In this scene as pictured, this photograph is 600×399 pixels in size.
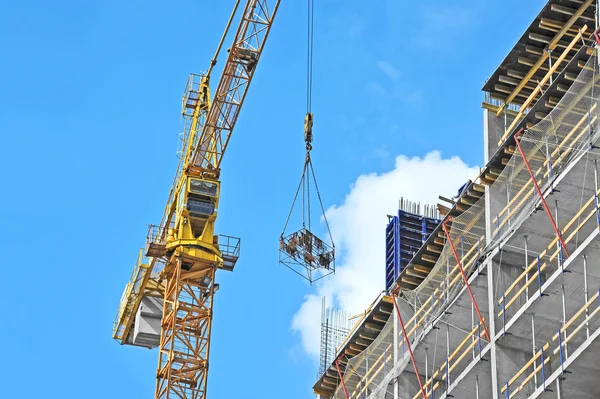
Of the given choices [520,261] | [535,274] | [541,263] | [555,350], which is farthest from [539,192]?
[555,350]

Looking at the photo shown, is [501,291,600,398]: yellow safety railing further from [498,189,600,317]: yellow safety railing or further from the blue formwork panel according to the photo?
the blue formwork panel

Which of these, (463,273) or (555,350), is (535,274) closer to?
(463,273)

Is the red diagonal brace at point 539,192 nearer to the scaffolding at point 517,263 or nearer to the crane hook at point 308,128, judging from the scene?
the scaffolding at point 517,263

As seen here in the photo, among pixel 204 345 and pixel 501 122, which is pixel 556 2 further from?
pixel 204 345

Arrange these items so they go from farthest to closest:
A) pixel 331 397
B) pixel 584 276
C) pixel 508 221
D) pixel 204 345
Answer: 1. pixel 204 345
2. pixel 331 397
3. pixel 508 221
4. pixel 584 276

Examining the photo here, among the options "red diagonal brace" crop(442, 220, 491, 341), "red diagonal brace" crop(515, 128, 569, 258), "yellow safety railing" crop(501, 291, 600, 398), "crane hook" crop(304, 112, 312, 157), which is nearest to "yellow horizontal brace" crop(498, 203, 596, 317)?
"red diagonal brace" crop(515, 128, 569, 258)

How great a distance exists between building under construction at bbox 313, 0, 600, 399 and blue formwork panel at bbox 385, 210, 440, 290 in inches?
1505

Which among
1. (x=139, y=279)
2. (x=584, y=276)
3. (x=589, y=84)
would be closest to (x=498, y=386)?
(x=584, y=276)

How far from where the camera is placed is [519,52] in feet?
163

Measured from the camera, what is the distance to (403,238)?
93.3 metres

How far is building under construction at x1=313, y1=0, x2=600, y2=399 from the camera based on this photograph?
4197 cm

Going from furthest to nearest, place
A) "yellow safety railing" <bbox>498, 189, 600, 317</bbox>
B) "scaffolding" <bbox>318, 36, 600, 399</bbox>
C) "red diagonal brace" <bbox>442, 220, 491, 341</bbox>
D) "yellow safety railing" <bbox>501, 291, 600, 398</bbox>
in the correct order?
"red diagonal brace" <bbox>442, 220, 491, 341</bbox> → "scaffolding" <bbox>318, 36, 600, 399</bbox> → "yellow safety railing" <bbox>498, 189, 600, 317</bbox> → "yellow safety railing" <bbox>501, 291, 600, 398</bbox>

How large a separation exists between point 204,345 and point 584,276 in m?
38.9

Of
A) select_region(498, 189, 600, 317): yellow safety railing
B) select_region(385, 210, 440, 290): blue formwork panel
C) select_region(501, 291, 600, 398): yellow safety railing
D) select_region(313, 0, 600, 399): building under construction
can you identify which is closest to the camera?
select_region(501, 291, 600, 398): yellow safety railing
